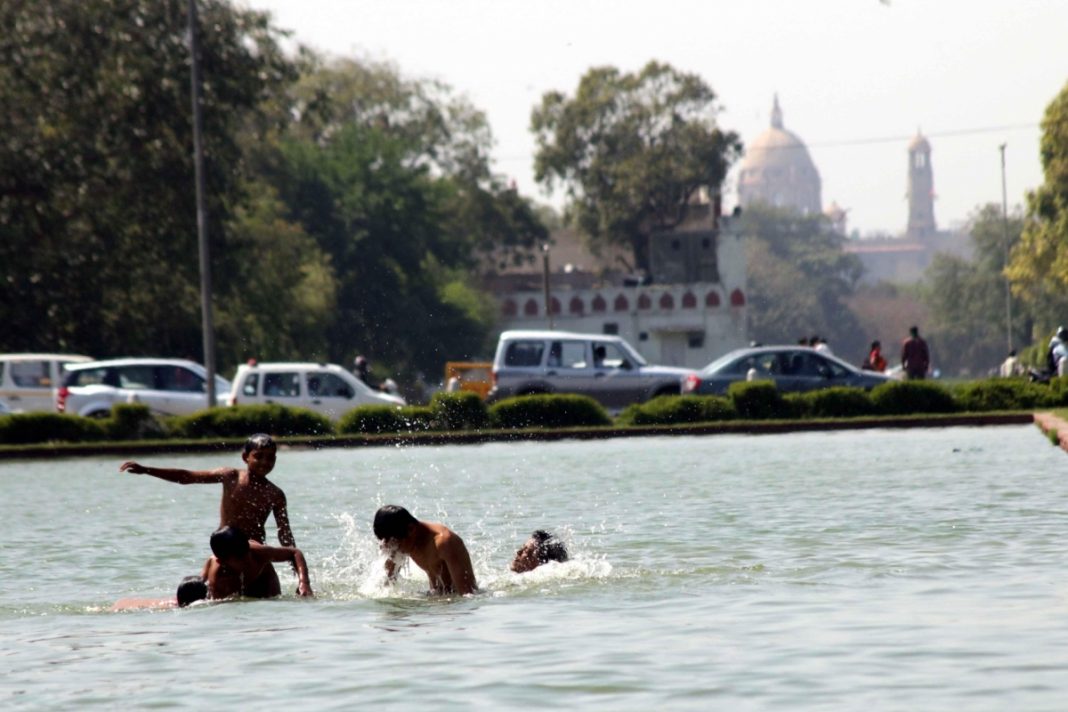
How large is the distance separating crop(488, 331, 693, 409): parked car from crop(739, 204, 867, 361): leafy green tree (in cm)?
12213

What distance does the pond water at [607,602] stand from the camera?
9.61 metres

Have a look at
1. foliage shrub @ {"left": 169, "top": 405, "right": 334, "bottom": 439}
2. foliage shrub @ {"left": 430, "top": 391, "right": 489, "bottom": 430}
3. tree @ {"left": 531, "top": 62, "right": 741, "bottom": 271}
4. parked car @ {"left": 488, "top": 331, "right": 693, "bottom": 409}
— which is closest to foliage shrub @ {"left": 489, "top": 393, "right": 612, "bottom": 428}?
foliage shrub @ {"left": 430, "top": 391, "right": 489, "bottom": 430}

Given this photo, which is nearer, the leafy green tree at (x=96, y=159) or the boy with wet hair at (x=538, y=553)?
the boy with wet hair at (x=538, y=553)

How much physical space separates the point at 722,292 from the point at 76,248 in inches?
2510

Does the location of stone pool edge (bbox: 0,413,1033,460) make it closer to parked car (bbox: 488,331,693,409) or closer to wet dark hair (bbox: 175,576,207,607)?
parked car (bbox: 488,331,693,409)

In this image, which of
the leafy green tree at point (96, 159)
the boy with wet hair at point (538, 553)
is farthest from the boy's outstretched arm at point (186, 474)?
the leafy green tree at point (96, 159)

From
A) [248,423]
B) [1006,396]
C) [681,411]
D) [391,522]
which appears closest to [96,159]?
[248,423]

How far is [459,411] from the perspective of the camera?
34.3 metres

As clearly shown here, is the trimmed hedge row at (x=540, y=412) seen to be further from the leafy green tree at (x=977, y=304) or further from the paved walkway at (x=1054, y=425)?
the leafy green tree at (x=977, y=304)

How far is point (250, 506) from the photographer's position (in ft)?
44.1

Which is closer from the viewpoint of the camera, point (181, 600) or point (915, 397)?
point (181, 600)

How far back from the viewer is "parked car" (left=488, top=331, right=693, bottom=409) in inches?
1560

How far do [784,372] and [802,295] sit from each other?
13793 cm

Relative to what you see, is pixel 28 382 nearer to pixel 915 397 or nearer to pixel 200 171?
pixel 200 171
